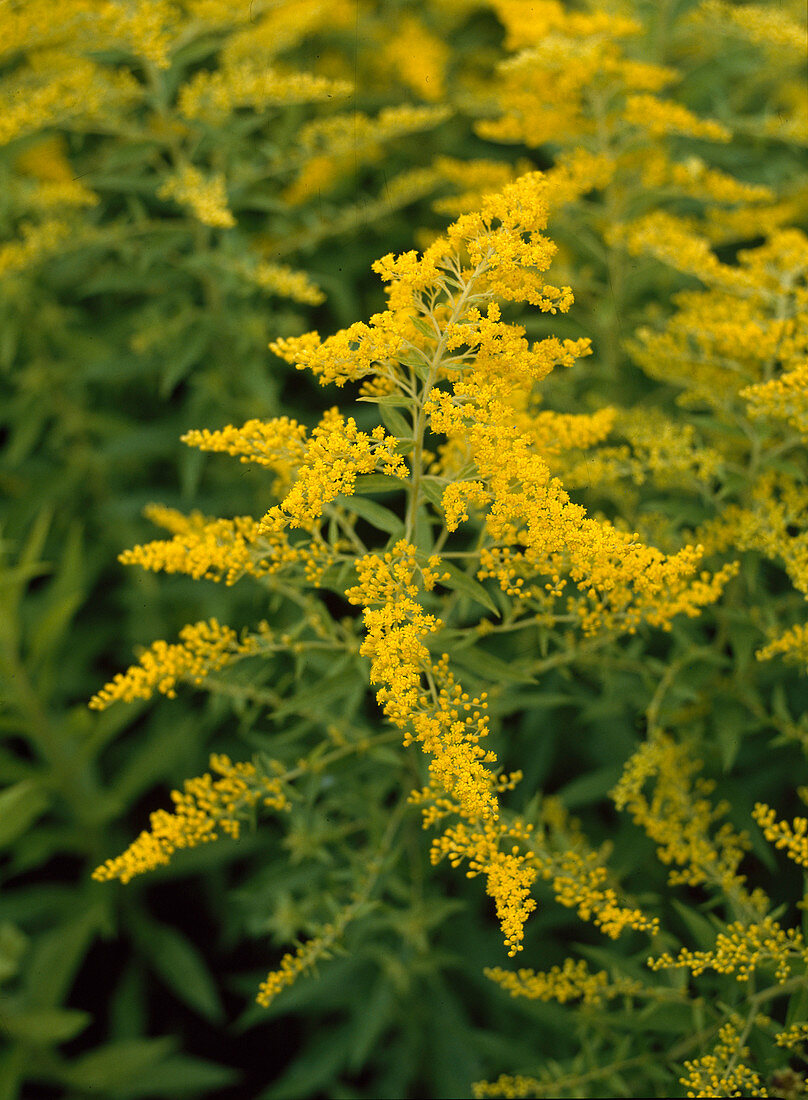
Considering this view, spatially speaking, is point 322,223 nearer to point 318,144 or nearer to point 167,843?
point 318,144

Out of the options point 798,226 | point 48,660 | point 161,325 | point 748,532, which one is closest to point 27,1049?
point 48,660

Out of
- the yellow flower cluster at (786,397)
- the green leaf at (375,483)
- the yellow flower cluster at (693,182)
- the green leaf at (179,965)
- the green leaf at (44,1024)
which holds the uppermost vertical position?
the yellow flower cluster at (693,182)

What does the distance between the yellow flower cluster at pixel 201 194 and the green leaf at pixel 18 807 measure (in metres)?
2.20

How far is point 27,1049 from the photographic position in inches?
134

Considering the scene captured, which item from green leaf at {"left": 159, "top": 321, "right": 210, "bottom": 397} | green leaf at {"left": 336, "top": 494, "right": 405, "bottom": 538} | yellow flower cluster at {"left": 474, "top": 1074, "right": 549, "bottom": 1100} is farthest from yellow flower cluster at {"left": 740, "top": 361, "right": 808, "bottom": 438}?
green leaf at {"left": 159, "top": 321, "right": 210, "bottom": 397}

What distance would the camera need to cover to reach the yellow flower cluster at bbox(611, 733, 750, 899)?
105 inches

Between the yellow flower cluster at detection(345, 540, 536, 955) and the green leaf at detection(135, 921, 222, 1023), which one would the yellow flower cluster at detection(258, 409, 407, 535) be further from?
the green leaf at detection(135, 921, 222, 1023)

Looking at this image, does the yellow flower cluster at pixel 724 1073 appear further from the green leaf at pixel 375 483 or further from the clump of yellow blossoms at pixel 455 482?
the green leaf at pixel 375 483

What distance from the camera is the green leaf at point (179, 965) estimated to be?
3799mm

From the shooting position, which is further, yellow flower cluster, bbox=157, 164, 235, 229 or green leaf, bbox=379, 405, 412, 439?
yellow flower cluster, bbox=157, 164, 235, 229

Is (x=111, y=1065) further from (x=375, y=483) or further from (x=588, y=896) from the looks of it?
(x=375, y=483)

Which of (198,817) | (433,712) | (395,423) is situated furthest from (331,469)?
(198,817)

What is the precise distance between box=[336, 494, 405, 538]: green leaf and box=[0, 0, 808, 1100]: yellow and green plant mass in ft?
0.05

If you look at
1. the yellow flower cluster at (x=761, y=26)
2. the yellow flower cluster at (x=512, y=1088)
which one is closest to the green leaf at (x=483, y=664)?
the yellow flower cluster at (x=512, y=1088)
